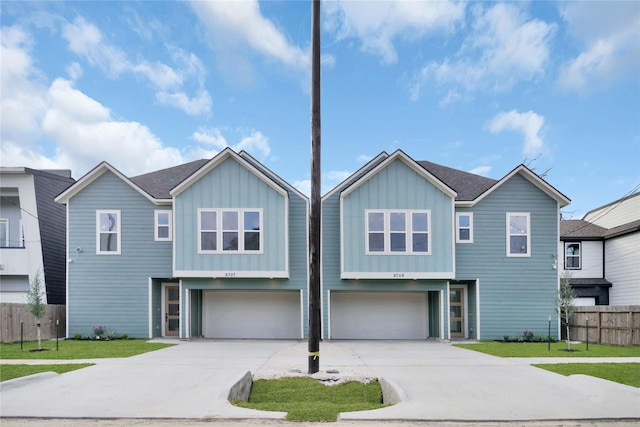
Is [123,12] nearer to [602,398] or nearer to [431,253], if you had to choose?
[431,253]

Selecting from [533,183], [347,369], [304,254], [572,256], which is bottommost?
[347,369]

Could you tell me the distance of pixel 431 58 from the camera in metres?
19.5

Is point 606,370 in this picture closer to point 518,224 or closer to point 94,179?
point 518,224

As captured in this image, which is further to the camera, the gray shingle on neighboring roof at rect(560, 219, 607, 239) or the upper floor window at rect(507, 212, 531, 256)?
the gray shingle on neighboring roof at rect(560, 219, 607, 239)

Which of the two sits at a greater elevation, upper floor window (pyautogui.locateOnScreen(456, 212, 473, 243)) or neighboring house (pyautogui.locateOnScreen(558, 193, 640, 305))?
upper floor window (pyautogui.locateOnScreen(456, 212, 473, 243))

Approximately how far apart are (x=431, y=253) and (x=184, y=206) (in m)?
9.78

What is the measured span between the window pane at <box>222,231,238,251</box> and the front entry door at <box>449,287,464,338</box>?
371 inches

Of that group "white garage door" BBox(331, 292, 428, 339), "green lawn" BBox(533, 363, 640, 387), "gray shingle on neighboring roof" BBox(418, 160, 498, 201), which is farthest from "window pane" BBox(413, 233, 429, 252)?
"green lawn" BBox(533, 363, 640, 387)

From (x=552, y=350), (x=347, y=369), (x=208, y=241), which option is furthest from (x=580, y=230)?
(x=347, y=369)

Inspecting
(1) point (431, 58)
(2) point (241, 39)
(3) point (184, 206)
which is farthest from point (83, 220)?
(1) point (431, 58)

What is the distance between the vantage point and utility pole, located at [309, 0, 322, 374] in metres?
9.72

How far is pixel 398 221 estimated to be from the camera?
18.0m

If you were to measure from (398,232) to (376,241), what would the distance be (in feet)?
3.05

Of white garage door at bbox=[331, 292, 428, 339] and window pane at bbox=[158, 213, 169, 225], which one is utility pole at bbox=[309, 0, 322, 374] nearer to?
white garage door at bbox=[331, 292, 428, 339]
